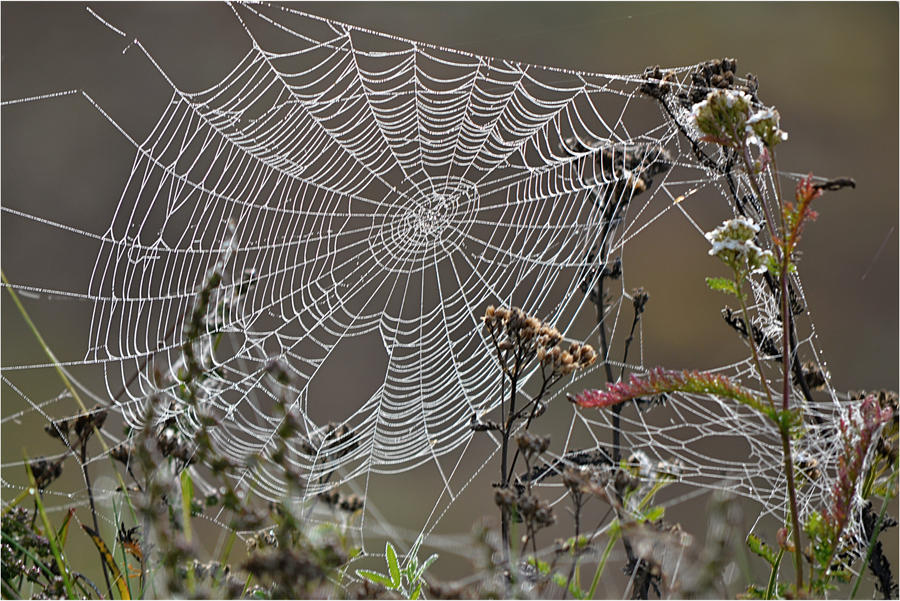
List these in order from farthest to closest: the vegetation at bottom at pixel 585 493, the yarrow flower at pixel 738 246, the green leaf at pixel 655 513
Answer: the green leaf at pixel 655 513, the yarrow flower at pixel 738 246, the vegetation at bottom at pixel 585 493

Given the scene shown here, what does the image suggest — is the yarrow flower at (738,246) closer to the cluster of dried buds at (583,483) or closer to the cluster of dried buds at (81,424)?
the cluster of dried buds at (583,483)

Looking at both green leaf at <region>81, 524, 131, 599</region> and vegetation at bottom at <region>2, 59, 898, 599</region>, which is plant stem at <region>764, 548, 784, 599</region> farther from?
green leaf at <region>81, 524, 131, 599</region>

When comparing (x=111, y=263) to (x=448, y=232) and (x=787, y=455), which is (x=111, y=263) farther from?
(x=787, y=455)

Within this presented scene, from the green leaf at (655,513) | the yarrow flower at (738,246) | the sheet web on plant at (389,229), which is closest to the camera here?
the yarrow flower at (738,246)

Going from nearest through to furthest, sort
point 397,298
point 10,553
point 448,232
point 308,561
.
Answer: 1. point 308,561
2. point 10,553
3. point 448,232
4. point 397,298

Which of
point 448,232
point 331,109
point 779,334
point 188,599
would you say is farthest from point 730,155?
point 331,109

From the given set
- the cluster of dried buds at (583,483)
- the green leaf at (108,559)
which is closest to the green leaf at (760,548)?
the cluster of dried buds at (583,483)

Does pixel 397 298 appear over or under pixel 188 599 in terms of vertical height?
over

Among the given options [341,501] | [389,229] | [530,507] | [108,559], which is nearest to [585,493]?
[530,507]
